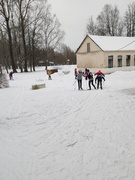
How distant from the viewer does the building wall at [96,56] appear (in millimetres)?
27984

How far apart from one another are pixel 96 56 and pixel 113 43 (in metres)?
4.54

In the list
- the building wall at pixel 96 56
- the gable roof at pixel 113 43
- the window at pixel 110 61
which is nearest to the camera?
the building wall at pixel 96 56

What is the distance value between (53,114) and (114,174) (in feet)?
14.6

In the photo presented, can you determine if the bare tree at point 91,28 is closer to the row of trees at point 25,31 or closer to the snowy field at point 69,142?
the row of trees at point 25,31

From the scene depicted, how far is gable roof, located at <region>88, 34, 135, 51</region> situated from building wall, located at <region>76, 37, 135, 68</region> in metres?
0.61

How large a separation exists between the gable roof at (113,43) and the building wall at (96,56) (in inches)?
24.2

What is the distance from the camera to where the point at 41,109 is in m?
8.67

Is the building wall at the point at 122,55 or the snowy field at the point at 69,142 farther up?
the building wall at the point at 122,55

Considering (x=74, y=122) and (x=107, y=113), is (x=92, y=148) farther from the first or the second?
(x=107, y=113)

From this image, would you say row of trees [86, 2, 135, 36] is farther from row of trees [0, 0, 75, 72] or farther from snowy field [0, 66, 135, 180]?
snowy field [0, 66, 135, 180]

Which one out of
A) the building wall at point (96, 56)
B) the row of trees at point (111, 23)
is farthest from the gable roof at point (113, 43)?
the row of trees at point (111, 23)

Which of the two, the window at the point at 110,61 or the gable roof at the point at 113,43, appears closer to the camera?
the window at the point at 110,61

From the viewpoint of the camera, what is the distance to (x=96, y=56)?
29141 millimetres

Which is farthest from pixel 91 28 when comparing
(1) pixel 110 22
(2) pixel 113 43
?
(2) pixel 113 43
